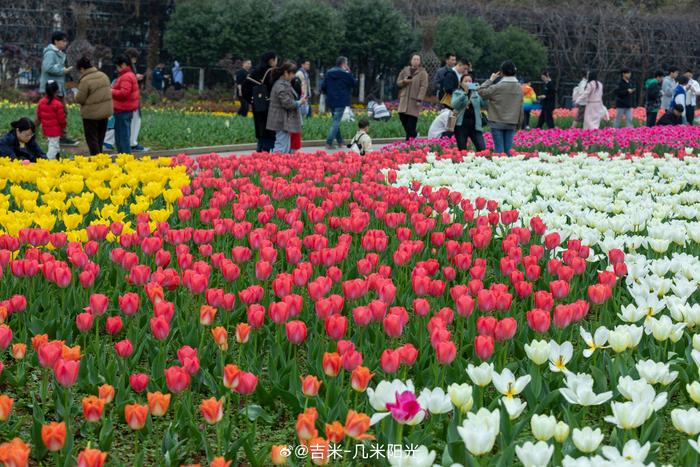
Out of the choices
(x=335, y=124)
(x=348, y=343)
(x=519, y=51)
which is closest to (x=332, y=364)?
(x=348, y=343)

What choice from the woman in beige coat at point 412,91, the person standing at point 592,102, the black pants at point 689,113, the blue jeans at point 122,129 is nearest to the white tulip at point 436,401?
the blue jeans at point 122,129

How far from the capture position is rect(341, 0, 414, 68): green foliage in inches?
1283

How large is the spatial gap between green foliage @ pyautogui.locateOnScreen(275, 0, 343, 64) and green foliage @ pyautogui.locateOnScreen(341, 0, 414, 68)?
1179mm

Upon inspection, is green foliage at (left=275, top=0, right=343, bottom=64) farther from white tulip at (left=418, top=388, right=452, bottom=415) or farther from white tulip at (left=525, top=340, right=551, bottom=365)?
white tulip at (left=418, top=388, right=452, bottom=415)

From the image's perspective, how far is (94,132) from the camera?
12.8m

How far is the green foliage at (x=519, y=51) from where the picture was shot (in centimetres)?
3425

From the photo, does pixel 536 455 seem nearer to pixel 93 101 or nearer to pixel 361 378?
pixel 361 378

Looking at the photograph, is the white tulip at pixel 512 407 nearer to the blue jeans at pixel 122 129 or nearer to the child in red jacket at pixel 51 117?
the child in red jacket at pixel 51 117

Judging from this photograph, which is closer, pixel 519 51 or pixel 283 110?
pixel 283 110

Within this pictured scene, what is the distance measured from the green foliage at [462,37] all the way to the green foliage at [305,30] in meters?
3.73

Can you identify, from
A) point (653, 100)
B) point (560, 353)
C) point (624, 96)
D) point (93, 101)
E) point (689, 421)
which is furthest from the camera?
point (653, 100)

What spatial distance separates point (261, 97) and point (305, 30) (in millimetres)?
18090

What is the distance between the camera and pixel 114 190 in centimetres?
757

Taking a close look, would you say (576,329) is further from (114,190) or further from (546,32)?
(546,32)
